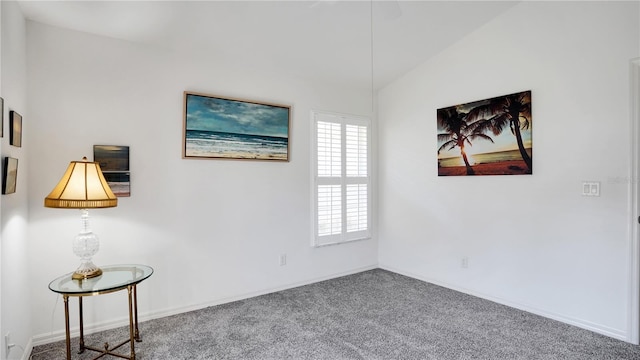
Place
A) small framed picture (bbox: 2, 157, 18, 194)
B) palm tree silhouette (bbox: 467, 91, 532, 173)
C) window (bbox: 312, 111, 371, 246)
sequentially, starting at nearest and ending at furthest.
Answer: small framed picture (bbox: 2, 157, 18, 194)
palm tree silhouette (bbox: 467, 91, 532, 173)
window (bbox: 312, 111, 371, 246)

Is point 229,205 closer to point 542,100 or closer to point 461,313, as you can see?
point 461,313

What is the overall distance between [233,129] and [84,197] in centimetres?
149

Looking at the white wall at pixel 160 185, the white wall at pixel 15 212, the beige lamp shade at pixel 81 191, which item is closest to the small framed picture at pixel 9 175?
the white wall at pixel 15 212

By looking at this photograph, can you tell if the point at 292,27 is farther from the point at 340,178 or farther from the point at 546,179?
the point at 546,179

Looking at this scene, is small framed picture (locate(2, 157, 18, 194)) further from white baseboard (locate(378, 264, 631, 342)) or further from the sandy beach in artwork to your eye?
white baseboard (locate(378, 264, 631, 342))

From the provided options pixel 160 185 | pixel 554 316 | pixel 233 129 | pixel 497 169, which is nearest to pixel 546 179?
pixel 497 169

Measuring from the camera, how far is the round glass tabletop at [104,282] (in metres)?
2.13

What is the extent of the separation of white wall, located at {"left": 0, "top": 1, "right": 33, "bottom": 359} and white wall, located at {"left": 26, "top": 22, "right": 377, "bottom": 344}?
10 cm

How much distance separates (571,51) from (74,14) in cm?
383

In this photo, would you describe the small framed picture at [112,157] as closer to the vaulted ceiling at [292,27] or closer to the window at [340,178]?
the vaulted ceiling at [292,27]

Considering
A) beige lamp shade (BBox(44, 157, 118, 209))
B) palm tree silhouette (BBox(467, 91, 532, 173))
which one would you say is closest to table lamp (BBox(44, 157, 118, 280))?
beige lamp shade (BBox(44, 157, 118, 209))

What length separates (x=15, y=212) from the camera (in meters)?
2.22

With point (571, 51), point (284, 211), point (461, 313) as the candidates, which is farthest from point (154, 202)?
point (571, 51)

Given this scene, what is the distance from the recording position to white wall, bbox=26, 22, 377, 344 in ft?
8.54
